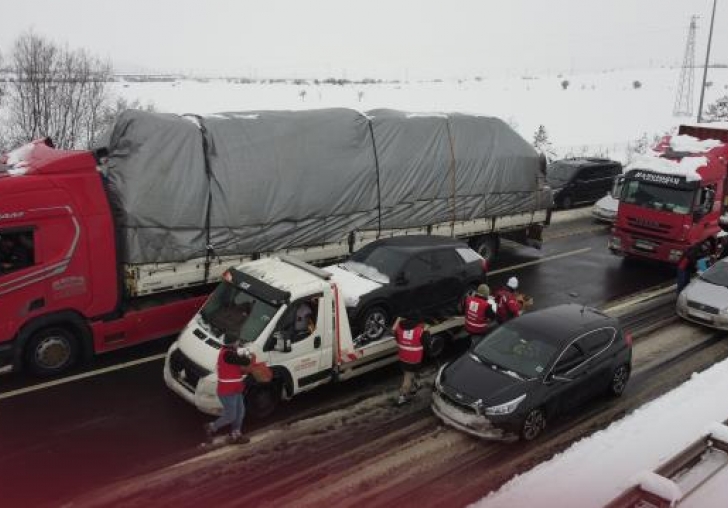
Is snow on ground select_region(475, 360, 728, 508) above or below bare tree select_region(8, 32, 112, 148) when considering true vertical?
below

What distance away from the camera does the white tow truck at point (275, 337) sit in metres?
9.15

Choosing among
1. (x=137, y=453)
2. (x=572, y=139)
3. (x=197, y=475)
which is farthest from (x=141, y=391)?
(x=572, y=139)

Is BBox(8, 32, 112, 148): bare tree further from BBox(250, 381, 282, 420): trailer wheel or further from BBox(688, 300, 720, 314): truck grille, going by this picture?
BBox(688, 300, 720, 314): truck grille

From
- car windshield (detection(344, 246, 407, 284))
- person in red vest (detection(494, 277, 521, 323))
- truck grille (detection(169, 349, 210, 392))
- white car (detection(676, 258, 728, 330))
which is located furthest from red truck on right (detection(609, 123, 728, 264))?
truck grille (detection(169, 349, 210, 392))

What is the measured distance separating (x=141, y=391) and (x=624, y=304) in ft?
34.2

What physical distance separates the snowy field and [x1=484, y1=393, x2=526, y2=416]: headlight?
35.9m

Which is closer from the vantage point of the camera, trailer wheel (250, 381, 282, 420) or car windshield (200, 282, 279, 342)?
trailer wheel (250, 381, 282, 420)

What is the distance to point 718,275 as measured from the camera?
45.9ft

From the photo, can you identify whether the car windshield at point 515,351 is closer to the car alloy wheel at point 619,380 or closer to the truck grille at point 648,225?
the car alloy wheel at point 619,380

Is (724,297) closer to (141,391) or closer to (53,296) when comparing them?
(141,391)

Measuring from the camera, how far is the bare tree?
2480 cm

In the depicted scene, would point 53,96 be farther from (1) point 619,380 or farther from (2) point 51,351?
(1) point 619,380

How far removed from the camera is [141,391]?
33.0 feet

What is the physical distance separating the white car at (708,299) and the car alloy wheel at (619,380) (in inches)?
143
